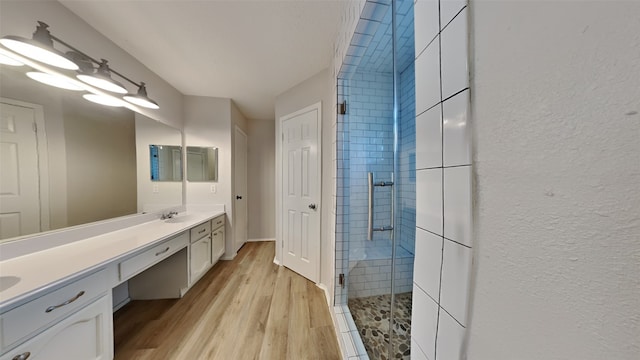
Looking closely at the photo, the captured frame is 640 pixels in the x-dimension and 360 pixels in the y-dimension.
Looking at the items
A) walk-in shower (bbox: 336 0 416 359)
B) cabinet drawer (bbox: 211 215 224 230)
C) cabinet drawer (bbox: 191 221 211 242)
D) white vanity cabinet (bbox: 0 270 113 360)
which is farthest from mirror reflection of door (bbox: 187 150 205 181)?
walk-in shower (bbox: 336 0 416 359)

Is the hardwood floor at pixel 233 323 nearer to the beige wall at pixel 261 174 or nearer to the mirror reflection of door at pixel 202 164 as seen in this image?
the mirror reflection of door at pixel 202 164

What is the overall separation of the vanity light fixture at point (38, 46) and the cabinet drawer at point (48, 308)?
1.21 meters

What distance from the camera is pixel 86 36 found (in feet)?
4.79

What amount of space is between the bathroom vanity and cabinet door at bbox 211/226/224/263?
28.1 inches

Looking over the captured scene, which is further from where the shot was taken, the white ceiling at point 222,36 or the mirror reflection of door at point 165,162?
the mirror reflection of door at point 165,162

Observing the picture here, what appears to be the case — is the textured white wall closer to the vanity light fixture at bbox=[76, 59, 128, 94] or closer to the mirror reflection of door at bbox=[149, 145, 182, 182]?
the vanity light fixture at bbox=[76, 59, 128, 94]

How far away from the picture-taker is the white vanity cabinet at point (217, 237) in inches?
95.8

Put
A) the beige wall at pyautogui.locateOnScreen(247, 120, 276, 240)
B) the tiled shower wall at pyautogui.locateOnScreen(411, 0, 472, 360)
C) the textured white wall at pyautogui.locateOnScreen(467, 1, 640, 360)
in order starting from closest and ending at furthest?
the textured white wall at pyautogui.locateOnScreen(467, 1, 640, 360) < the tiled shower wall at pyautogui.locateOnScreen(411, 0, 472, 360) < the beige wall at pyautogui.locateOnScreen(247, 120, 276, 240)

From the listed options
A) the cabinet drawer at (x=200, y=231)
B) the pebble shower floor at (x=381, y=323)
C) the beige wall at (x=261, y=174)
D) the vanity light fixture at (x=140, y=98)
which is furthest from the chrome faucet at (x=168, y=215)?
the pebble shower floor at (x=381, y=323)

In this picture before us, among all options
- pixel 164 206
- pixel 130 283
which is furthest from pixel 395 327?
pixel 164 206

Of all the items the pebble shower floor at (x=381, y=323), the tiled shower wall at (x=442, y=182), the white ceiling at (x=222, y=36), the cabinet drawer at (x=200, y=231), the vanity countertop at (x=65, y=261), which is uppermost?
the white ceiling at (x=222, y=36)

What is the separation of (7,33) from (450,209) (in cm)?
223

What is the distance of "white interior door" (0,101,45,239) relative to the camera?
40.8 inches

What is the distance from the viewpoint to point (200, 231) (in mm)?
2170
